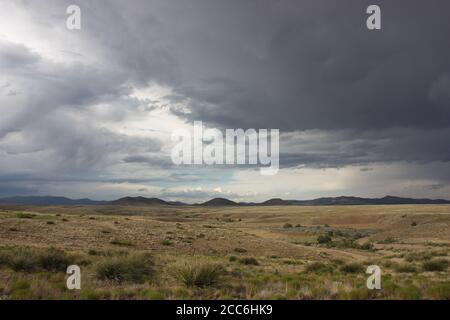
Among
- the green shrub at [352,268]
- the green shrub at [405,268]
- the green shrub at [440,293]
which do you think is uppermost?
the green shrub at [440,293]

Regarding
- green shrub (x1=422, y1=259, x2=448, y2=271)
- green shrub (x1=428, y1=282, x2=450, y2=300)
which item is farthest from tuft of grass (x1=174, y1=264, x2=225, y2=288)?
green shrub (x1=422, y1=259, x2=448, y2=271)

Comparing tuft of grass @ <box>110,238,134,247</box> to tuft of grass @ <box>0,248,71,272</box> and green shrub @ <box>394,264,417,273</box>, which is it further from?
green shrub @ <box>394,264,417,273</box>

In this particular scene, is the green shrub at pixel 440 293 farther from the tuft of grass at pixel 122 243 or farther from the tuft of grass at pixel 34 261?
the tuft of grass at pixel 122 243

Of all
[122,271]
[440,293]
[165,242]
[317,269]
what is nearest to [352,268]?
[317,269]

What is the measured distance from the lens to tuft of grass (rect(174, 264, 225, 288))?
13.9 m

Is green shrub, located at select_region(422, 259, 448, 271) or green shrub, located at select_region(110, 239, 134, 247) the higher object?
green shrub, located at select_region(110, 239, 134, 247)

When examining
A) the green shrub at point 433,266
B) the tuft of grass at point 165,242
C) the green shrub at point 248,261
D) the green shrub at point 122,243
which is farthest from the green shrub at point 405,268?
the green shrub at point 122,243

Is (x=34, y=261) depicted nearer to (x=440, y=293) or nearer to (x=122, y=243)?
(x=122, y=243)

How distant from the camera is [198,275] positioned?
14.0 m

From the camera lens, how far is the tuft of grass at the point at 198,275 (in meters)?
13.9

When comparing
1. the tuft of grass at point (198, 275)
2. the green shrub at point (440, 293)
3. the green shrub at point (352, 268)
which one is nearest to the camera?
the green shrub at point (440, 293)
